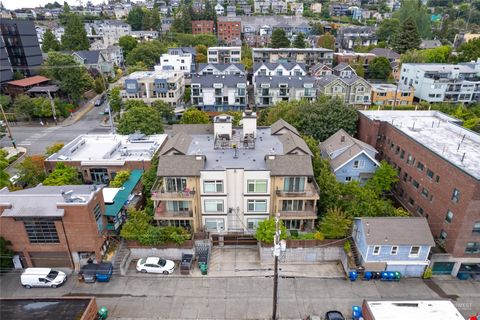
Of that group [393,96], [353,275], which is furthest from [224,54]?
[353,275]

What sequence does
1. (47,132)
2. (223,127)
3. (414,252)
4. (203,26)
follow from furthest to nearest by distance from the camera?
(203,26), (47,132), (223,127), (414,252)

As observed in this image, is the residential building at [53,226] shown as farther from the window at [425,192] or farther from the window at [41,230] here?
the window at [425,192]

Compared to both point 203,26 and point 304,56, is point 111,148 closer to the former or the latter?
point 304,56

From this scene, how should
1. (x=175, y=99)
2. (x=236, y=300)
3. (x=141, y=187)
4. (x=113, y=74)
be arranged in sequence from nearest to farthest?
1. (x=236, y=300)
2. (x=141, y=187)
3. (x=175, y=99)
4. (x=113, y=74)

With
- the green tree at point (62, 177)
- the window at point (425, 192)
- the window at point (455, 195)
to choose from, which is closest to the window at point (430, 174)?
the window at point (425, 192)

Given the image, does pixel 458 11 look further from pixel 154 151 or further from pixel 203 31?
pixel 154 151

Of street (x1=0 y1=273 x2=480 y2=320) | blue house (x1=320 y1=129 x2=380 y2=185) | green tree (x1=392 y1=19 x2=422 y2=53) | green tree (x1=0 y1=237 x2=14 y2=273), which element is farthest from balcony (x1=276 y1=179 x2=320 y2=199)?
green tree (x1=392 y1=19 x2=422 y2=53)

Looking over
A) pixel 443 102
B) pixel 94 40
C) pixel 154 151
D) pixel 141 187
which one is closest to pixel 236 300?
pixel 141 187

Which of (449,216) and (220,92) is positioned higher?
(220,92)
